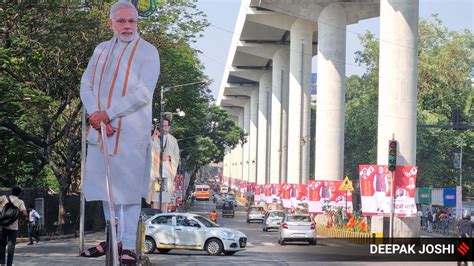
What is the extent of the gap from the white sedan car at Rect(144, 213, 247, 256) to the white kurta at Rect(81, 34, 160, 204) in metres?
25.4

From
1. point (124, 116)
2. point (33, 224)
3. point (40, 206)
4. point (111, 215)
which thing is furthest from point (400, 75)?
point (111, 215)

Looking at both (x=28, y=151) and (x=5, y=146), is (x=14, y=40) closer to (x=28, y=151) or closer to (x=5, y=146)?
(x=5, y=146)

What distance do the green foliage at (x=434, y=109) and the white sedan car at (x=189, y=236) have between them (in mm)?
46619

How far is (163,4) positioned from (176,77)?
490 centimetres

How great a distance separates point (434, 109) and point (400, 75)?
3813 centimetres

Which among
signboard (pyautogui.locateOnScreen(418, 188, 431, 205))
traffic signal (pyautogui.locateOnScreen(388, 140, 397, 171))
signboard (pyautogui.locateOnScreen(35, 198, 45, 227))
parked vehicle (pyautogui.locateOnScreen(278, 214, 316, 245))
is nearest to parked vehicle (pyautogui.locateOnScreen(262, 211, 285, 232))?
signboard (pyautogui.locateOnScreen(418, 188, 431, 205))

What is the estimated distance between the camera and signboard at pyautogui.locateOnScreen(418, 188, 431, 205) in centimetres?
6962

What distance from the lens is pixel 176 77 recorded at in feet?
183

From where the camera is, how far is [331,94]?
65000 millimetres

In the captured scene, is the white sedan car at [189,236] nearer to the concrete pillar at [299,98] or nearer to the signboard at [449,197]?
the signboard at [449,197]

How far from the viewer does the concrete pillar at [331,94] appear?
64.8 meters

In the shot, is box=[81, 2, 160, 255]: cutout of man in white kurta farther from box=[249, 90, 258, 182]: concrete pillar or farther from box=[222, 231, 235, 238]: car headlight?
box=[249, 90, 258, 182]: concrete pillar

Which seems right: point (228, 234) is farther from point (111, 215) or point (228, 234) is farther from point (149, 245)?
point (111, 215)

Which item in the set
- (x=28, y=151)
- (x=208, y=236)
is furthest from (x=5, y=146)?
(x=208, y=236)
